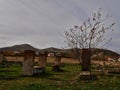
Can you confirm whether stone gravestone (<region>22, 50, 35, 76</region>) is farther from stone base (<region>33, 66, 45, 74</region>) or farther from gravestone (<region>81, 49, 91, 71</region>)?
gravestone (<region>81, 49, 91, 71</region>)

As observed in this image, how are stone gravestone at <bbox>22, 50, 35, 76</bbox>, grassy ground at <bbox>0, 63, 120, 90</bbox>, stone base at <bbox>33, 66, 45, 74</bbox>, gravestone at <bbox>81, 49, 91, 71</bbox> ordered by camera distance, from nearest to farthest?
grassy ground at <bbox>0, 63, 120, 90</bbox> → stone gravestone at <bbox>22, 50, 35, 76</bbox> → stone base at <bbox>33, 66, 45, 74</bbox> → gravestone at <bbox>81, 49, 91, 71</bbox>

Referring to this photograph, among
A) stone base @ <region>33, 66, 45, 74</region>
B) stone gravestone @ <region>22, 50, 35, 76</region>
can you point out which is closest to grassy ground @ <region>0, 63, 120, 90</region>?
stone gravestone @ <region>22, 50, 35, 76</region>

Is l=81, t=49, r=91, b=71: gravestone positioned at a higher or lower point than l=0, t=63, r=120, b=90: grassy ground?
higher

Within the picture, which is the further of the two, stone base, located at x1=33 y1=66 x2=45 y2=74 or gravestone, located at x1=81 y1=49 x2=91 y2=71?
gravestone, located at x1=81 y1=49 x2=91 y2=71

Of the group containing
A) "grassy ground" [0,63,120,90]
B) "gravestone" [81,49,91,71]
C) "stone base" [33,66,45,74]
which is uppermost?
"gravestone" [81,49,91,71]

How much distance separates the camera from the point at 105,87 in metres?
13.6

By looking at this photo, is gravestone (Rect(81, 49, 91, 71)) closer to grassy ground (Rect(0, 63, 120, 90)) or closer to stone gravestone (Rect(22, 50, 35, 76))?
stone gravestone (Rect(22, 50, 35, 76))

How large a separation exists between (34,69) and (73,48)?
5.84m

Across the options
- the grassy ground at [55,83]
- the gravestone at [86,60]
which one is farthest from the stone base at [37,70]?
the gravestone at [86,60]

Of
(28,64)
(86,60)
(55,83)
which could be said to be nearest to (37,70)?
(28,64)

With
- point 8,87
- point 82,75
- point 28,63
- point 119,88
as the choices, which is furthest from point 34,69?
point 119,88

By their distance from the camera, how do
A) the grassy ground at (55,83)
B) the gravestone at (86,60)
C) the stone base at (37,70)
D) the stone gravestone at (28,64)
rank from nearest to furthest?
the grassy ground at (55,83)
the stone gravestone at (28,64)
the stone base at (37,70)
the gravestone at (86,60)

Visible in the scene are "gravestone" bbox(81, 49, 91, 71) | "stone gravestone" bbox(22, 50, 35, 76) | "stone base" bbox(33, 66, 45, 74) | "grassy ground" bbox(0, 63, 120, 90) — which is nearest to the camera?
"grassy ground" bbox(0, 63, 120, 90)

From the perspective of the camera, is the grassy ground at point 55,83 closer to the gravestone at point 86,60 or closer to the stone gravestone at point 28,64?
the stone gravestone at point 28,64
